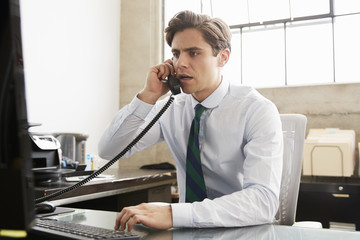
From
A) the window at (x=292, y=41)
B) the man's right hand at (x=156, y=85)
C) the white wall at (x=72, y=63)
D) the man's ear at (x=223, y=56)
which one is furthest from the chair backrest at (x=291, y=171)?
the window at (x=292, y=41)

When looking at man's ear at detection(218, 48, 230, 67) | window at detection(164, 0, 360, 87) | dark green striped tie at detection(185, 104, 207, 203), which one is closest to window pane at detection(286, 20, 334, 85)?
window at detection(164, 0, 360, 87)

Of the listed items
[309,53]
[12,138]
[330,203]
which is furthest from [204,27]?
[309,53]

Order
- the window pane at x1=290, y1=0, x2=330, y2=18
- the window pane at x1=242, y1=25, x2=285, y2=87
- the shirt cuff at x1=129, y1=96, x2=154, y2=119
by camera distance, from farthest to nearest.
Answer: the window pane at x1=242, y1=25, x2=285, y2=87
the window pane at x1=290, y1=0, x2=330, y2=18
the shirt cuff at x1=129, y1=96, x2=154, y2=119

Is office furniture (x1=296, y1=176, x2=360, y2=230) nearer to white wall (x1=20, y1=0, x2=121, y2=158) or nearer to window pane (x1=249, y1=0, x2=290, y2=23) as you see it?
window pane (x1=249, y1=0, x2=290, y2=23)

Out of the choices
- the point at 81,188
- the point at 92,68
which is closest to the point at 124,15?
the point at 92,68

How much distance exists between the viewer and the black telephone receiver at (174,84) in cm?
144

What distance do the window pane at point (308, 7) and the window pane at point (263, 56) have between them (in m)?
0.21

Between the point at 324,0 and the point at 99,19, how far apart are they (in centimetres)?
233

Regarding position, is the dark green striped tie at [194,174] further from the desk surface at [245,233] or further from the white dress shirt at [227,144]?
the desk surface at [245,233]

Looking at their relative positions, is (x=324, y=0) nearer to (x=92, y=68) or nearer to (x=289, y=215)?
(x=92, y=68)

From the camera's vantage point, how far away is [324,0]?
364 cm

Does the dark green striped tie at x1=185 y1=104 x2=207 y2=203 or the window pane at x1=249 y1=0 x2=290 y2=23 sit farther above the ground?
the window pane at x1=249 y1=0 x2=290 y2=23

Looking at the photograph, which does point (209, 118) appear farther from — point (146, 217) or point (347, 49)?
point (347, 49)

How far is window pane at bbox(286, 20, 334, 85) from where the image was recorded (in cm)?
356
